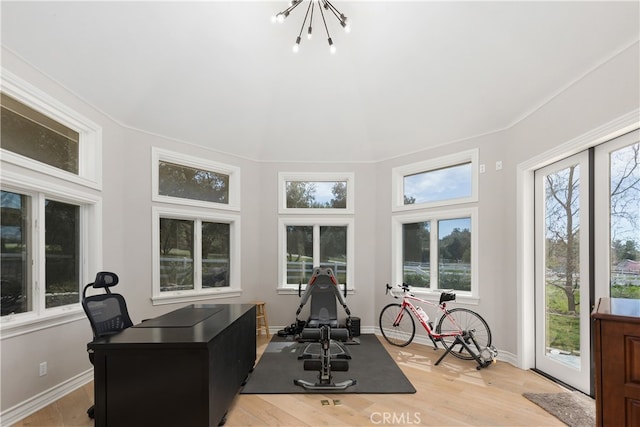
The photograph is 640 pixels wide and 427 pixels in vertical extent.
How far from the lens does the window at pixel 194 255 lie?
4.42 m

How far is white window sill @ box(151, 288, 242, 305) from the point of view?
4285mm

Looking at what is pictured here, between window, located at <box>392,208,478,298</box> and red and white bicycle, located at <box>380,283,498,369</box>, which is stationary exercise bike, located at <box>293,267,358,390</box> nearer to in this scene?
red and white bicycle, located at <box>380,283,498,369</box>

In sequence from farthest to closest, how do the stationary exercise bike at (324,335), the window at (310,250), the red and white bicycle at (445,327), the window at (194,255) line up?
1. the window at (310,250)
2. the window at (194,255)
3. the red and white bicycle at (445,327)
4. the stationary exercise bike at (324,335)

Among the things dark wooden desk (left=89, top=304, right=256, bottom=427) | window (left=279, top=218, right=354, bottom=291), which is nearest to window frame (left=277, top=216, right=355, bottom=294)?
window (left=279, top=218, right=354, bottom=291)

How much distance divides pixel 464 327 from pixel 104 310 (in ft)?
14.5

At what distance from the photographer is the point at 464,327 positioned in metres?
4.30

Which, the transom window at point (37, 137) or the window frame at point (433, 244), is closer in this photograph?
the transom window at point (37, 137)

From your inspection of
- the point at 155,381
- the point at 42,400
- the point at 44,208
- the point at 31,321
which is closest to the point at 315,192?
the point at 44,208

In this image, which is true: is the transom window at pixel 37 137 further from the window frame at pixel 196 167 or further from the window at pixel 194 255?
the window at pixel 194 255

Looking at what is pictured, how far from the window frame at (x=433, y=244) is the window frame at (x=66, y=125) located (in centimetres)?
433

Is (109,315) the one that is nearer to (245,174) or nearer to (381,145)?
(245,174)

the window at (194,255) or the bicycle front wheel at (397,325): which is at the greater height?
the window at (194,255)

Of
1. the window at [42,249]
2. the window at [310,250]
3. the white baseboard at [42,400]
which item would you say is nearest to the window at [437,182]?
the window at [310,250]

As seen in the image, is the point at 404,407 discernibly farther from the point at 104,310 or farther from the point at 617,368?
the point at 104,310
